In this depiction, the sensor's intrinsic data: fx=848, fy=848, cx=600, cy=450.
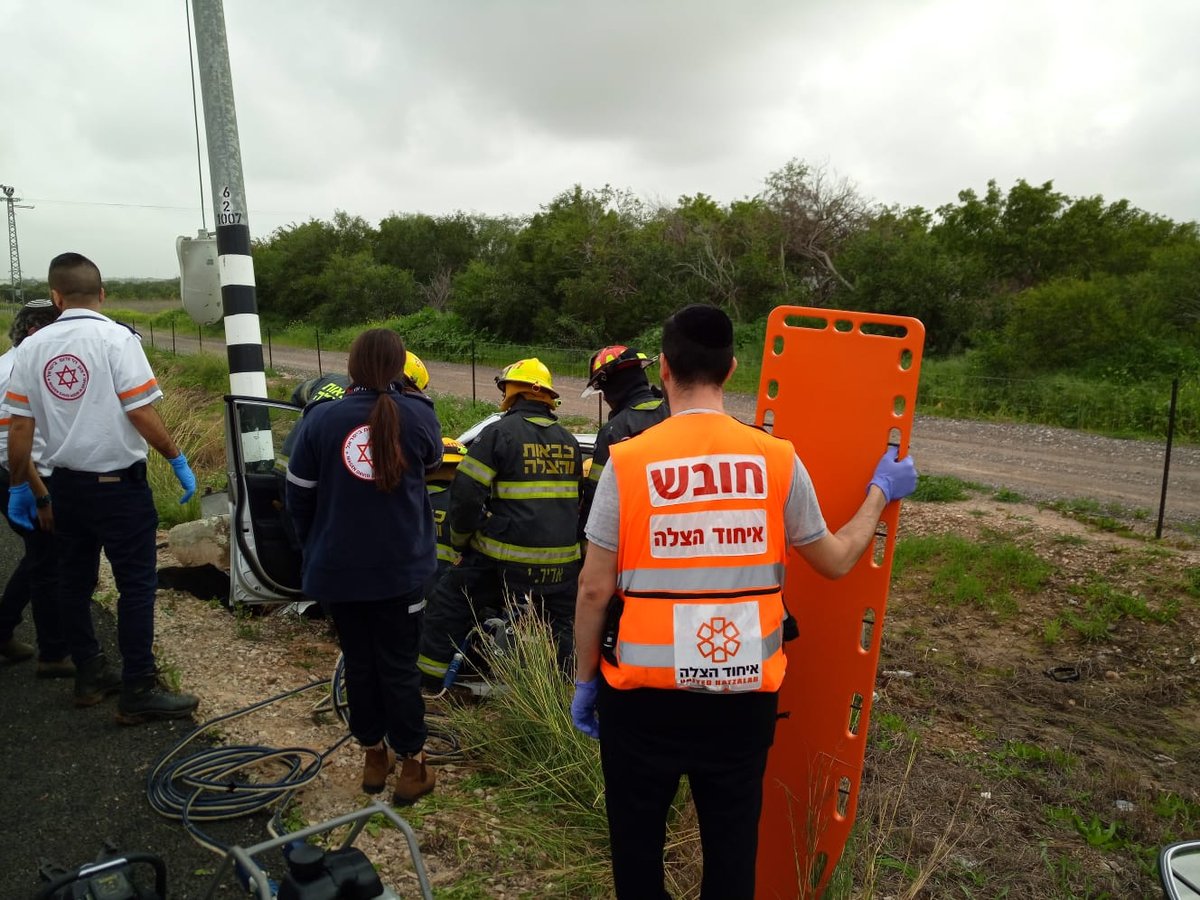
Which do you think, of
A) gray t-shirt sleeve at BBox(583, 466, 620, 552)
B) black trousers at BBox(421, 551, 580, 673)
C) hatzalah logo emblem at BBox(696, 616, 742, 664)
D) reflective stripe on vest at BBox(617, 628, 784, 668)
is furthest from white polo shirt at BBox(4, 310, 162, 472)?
hatzalah logo emblem at BBox(696, 616, 742, 664)

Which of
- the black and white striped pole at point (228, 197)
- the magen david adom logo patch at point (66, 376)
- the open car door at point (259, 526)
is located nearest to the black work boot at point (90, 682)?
the open car door at point (259, 526)

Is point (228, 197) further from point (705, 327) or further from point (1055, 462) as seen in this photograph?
point (1055, 462)

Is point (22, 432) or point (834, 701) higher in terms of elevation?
point (22, 432)

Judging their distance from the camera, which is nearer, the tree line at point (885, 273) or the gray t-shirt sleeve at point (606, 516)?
the gray t-shirt sleeve at point (606, 516)

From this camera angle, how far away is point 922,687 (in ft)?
17.1

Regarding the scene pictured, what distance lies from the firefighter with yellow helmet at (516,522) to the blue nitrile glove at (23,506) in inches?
76.9

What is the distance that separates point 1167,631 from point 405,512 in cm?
532

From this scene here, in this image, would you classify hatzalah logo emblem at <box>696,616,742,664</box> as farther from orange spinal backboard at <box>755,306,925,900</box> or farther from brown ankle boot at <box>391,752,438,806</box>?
brown ankle boot at <box>391,752,438,806</box>

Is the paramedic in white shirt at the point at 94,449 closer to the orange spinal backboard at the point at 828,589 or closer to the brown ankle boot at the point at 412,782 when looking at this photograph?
the brown ankle boot at the point at 412,782

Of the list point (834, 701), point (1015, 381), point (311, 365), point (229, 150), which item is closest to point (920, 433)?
point (1015, 381)

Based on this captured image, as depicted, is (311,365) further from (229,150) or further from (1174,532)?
(1174,532)

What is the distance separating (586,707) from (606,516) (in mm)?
596

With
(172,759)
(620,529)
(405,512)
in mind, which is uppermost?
(620,529)

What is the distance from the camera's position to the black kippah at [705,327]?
2043mm
